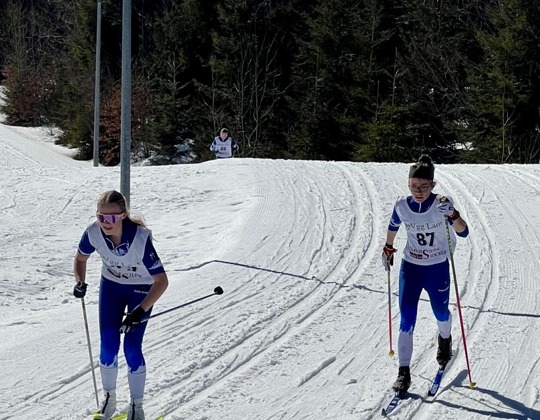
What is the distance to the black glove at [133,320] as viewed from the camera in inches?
206

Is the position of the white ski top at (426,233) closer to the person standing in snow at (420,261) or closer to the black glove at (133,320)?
the person standing in snow at (420,261)

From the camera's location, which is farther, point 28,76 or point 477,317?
point 28,76

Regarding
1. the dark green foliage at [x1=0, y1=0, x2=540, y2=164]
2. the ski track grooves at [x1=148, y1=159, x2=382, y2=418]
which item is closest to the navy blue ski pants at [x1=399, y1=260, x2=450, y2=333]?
the ski track grooves at [x1=148, y1=159, x2=382, y2=418]

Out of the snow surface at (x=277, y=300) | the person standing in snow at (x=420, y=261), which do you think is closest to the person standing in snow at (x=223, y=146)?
the snow surface at (x=277, y=300)

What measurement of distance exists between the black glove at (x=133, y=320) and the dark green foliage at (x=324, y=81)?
26.5m

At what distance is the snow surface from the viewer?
6.42 meters

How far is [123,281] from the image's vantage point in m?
5.58

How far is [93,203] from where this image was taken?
53.6 feet

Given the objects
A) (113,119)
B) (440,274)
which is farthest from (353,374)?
(113,119)

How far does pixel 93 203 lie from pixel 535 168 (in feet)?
36.4

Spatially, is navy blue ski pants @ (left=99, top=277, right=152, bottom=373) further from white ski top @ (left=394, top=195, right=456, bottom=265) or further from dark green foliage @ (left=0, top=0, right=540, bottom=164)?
dark green foliage @ (left=0, top=0, right=540, bottom=164)

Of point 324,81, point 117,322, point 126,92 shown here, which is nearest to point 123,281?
point 117,322

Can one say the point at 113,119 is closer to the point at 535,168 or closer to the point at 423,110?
the point at 423,110

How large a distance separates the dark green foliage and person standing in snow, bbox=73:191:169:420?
26.2m
